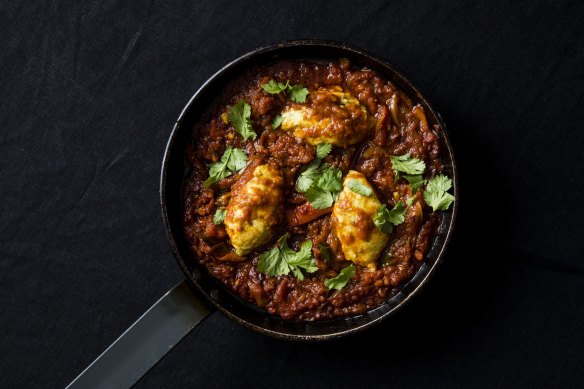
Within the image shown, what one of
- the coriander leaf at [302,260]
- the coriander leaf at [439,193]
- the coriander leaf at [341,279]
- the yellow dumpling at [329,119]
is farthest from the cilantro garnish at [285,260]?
the coriander leaf at [439,193]

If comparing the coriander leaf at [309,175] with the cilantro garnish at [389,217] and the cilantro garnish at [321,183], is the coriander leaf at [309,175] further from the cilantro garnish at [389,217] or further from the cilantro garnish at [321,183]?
the cilantro garnish at [389,217]

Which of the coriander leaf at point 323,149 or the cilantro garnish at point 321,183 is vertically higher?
the coriander leaf at point 323,149

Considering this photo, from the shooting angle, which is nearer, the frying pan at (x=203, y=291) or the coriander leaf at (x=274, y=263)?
the frying pan at (x=203, y=291)

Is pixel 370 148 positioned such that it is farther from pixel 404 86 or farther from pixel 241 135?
pixel 241 135

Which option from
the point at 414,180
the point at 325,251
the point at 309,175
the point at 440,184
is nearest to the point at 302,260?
the point at 325,251

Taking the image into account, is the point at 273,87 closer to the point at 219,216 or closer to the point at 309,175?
the point at 309,175

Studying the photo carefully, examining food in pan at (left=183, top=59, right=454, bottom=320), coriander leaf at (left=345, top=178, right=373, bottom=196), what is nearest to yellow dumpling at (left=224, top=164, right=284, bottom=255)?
food in pan at (left=183, top=59, right=454, bottom=320)
